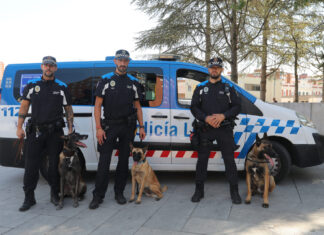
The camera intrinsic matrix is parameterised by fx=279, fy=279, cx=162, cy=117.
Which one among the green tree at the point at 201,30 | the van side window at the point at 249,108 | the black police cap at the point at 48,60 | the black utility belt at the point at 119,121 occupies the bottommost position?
the black utility belt at the point at 119,121

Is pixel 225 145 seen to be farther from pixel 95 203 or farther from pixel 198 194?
pixel 95 203

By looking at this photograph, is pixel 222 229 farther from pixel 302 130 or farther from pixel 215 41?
pixel 215 41

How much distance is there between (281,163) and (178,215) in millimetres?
1961

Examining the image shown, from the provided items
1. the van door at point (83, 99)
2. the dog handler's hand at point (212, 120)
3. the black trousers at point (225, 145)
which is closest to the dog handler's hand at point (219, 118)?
the dog handler's hand at point (212, 120)

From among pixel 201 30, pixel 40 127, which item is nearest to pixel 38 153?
pixel 40 127

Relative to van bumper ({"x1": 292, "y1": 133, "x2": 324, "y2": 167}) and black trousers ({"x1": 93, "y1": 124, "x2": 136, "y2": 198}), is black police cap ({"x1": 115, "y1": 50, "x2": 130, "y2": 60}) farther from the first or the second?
van bumper ({"x1": 292, "y1": 133, "x2": 324, "y2": 167})

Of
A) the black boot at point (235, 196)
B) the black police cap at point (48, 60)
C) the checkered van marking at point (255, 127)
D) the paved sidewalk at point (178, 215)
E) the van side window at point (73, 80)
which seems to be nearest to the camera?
the paved sidewalk at point (178, 215)

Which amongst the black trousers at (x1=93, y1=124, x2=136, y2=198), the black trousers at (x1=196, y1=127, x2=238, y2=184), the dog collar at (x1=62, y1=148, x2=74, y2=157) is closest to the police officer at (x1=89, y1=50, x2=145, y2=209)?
the black trousers at (x1=93, y1=124, x2=136, y2=198)

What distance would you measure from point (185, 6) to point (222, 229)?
8.36 metres

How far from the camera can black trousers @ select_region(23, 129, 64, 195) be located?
→ 3428mm

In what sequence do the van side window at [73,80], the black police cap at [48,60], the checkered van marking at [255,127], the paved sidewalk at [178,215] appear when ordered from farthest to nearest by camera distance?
the van side window at [73,80]
the checkered van marking at [255,127]
the black police cap at [48,60]
the paved sidewalk at [178,215]

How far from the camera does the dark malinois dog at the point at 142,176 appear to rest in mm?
3658

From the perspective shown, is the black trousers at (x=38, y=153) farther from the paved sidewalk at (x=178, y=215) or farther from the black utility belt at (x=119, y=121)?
the black utility belt at (x=119, y=121)

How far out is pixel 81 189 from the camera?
372 cm
